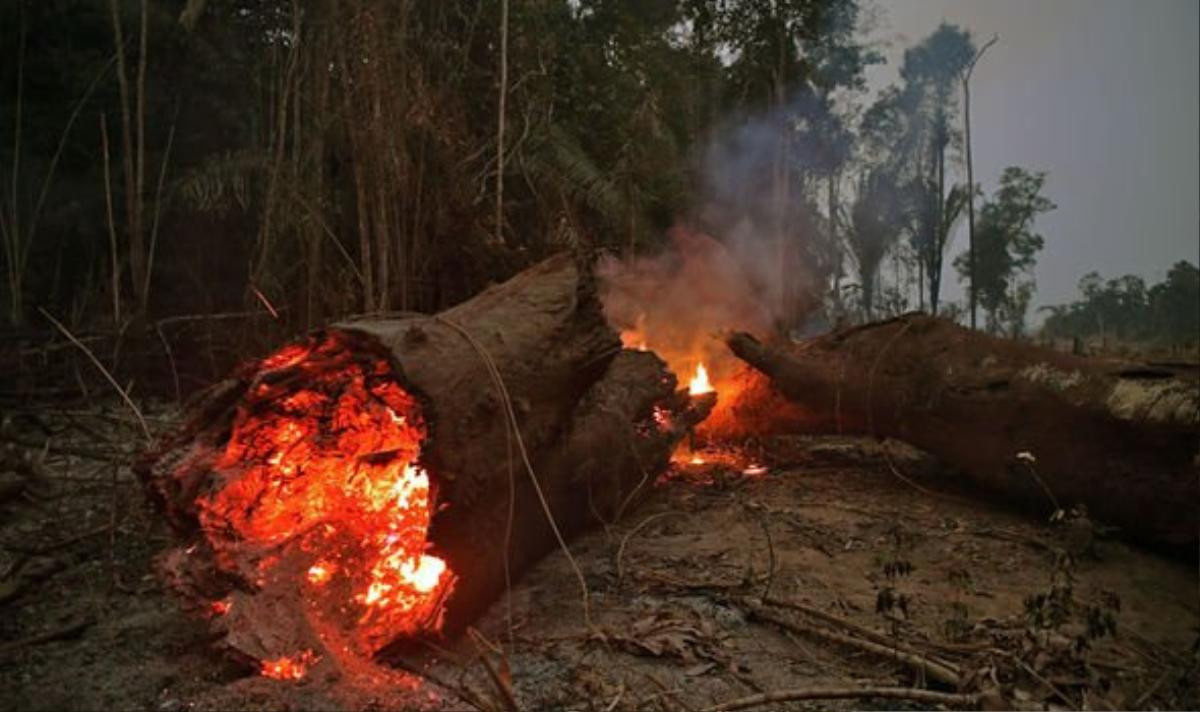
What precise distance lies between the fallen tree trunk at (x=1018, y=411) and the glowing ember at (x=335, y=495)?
3.58m

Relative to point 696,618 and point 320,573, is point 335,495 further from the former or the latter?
point 696,618

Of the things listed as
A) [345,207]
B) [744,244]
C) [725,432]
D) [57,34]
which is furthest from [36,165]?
[744,244]

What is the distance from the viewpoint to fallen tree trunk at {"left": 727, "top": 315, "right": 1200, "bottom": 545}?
5.45 m

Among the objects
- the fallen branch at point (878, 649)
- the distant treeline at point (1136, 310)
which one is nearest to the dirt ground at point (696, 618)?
the fallen branch at point (878, 649)

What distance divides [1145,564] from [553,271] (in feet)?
14.3

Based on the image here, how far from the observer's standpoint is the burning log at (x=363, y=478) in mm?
3307

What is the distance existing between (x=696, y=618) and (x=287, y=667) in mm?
1995

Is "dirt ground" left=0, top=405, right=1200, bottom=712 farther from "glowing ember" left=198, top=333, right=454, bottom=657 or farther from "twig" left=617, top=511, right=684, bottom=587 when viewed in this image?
"glowing ember" left=198, top=333, right=454, bottom=657

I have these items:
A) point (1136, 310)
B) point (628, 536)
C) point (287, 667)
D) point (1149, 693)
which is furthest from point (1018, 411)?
point (1136, 310)

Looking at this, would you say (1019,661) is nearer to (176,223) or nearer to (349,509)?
(349,509)

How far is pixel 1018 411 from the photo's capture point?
6.30 metres

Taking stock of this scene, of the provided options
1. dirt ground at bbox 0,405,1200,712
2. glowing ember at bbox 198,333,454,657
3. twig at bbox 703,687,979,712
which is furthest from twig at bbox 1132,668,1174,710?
glowing ember at bbox 198,333,454,657

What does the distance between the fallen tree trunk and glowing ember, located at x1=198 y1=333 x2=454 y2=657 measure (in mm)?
3580

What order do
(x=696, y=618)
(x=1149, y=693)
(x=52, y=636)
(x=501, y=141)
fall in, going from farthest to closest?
(x=501, y=141)
(x=696, y=618)
(x=52, y=636)
(x=1149, y=693)
